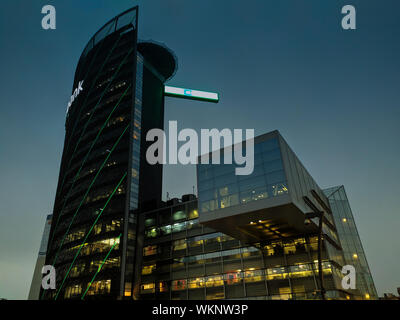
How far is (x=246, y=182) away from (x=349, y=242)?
102 ft

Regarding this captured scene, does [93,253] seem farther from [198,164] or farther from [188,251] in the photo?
[198,164]

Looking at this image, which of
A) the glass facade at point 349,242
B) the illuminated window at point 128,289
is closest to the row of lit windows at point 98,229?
the illuminated window at point 128,289

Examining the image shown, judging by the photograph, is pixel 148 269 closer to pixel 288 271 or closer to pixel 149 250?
pixel 149 250

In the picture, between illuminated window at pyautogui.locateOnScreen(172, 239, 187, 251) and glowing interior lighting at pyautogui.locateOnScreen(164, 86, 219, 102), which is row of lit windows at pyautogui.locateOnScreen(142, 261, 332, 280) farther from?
glowing interior lighting at pyautogui.locateOnScreen(164, 86, 219, 102)

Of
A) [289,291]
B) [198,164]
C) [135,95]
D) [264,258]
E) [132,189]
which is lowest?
[289,291]

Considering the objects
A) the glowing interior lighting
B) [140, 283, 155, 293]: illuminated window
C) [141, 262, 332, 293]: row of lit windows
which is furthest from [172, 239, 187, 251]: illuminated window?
the glowing interior lighting

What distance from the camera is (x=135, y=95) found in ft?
259

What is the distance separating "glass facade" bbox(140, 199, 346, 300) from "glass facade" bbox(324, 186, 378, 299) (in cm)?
961

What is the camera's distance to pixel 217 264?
4769cm

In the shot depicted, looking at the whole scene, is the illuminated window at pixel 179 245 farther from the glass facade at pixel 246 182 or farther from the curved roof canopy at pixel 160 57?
the curved roof canopy at pixel 160 57

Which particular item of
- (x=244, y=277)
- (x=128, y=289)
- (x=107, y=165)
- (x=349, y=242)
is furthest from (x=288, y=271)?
(x=107, y=165)

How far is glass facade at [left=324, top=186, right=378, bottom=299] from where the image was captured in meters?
49.8
